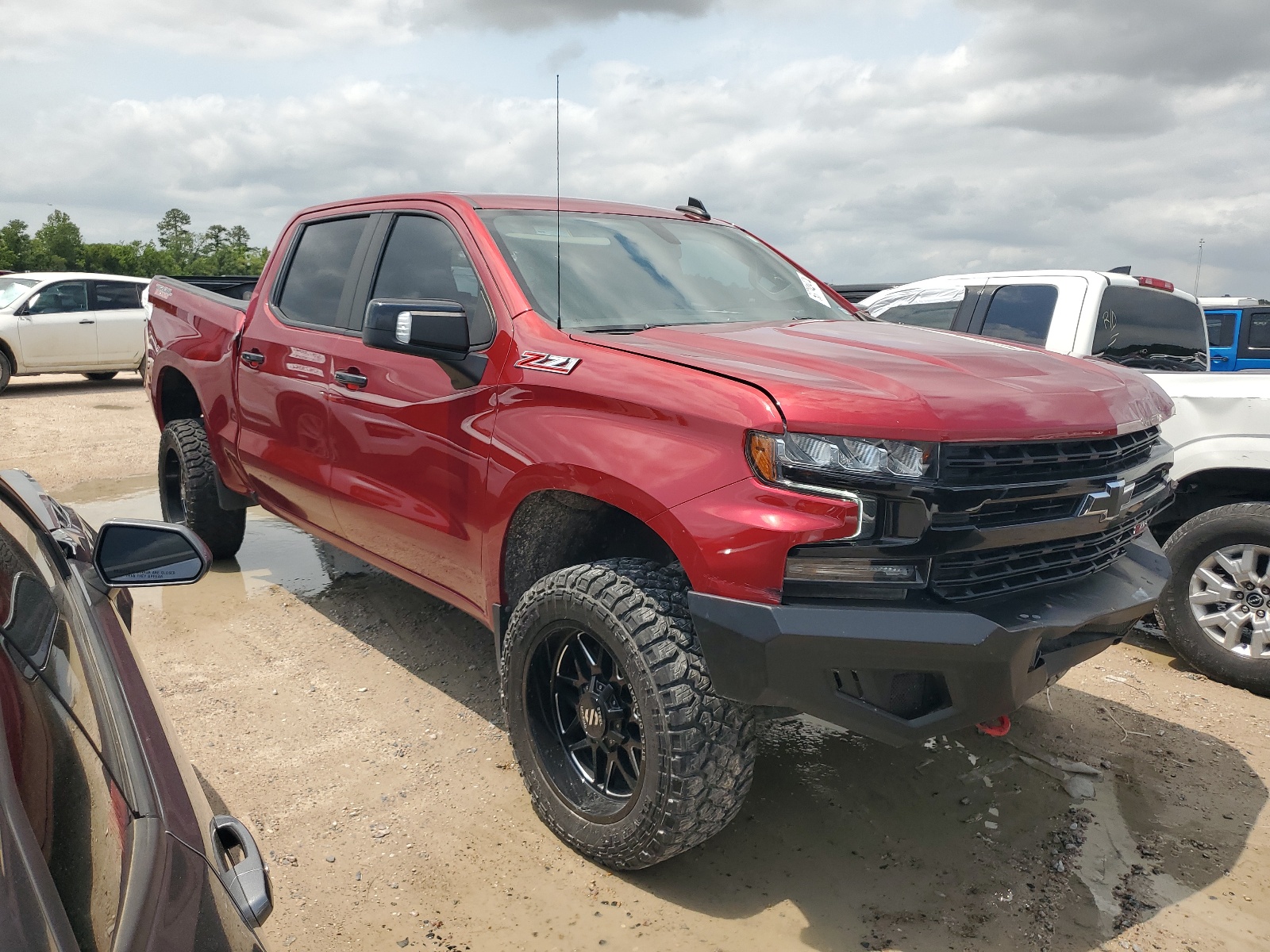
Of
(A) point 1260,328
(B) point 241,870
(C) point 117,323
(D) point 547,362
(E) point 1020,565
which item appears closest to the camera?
(B) point 241,870

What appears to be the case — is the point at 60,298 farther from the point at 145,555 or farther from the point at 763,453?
the point at 763,453

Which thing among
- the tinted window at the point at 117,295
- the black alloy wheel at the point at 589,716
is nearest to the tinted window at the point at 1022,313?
the black alloy wheel at the point at 589,716

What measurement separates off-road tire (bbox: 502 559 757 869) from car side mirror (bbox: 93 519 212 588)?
3.28 ft

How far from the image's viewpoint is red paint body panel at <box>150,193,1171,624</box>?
2.31m

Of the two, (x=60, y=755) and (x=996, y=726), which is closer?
(x=60, y=755)

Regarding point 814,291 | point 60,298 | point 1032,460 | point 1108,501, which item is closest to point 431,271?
point 814,291

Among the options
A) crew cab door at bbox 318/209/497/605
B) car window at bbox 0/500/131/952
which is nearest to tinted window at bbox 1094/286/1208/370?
crew cab door at bbox 318/209/497/605

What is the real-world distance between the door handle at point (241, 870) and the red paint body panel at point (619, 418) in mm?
1187

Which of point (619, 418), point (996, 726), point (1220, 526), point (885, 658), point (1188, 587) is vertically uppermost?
point (619, 418)

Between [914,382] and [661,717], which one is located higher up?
[914,382]

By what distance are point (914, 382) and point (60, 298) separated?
14666 millimetres

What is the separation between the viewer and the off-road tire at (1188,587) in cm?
409

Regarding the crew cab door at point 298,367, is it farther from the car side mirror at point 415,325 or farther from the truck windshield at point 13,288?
the truck windshield at point 13,288

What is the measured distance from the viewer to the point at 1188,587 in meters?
4.25
